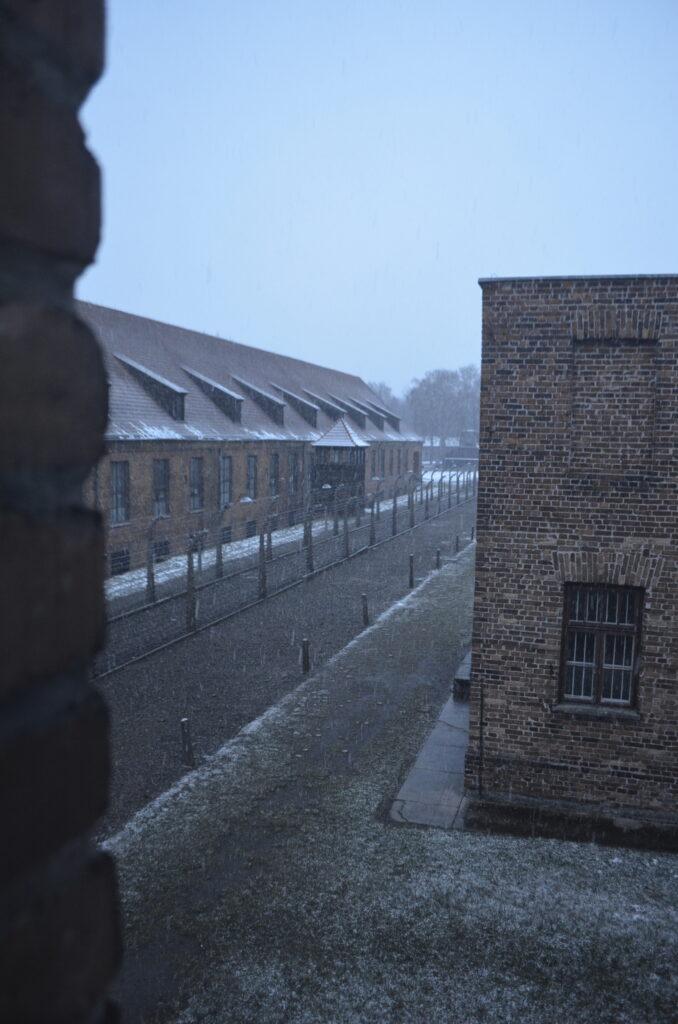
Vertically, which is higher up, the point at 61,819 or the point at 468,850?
the point at 61,819

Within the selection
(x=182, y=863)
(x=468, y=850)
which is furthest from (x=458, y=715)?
(x=182, y=863)

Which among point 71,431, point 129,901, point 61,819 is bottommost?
point 129,901

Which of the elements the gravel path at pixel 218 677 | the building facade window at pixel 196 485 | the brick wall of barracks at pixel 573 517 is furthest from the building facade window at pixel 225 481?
the brick wall of barracks at pixel 573 517

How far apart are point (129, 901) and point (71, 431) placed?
917 cm

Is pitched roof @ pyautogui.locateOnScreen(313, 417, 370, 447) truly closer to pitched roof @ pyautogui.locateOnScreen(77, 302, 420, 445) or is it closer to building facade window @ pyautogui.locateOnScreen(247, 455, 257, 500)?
pitched roof @ pyautogui.locateOnScreen(77, 302, 420, 445)

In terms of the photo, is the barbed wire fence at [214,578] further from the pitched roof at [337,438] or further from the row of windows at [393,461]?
the row of windows at [393,461]

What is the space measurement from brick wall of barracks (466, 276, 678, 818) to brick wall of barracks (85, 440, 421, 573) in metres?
13.9

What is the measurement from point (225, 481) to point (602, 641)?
964 inches

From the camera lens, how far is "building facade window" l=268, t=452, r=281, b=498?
123 ft

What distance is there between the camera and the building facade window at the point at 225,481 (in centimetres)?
3256

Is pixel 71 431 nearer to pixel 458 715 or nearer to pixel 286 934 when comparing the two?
pixel 286 934

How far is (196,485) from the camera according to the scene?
3075cm

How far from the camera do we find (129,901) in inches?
340

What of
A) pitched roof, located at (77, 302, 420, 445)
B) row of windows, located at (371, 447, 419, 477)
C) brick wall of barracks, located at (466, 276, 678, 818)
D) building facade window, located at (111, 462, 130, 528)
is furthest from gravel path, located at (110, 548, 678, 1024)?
row of windows, located at (371, 447, 419, 477)
